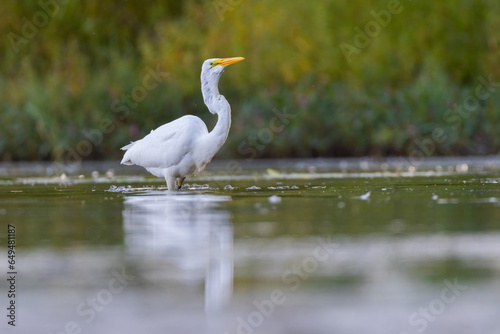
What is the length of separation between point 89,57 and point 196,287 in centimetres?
3187

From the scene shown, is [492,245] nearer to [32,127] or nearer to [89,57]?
[32,127]

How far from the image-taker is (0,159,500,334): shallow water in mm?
5211

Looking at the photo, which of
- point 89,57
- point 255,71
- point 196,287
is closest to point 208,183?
point 196,287

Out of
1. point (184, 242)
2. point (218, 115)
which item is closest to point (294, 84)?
point (218, 115)

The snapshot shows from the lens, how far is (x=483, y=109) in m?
24.9

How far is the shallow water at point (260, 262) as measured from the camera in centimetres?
521

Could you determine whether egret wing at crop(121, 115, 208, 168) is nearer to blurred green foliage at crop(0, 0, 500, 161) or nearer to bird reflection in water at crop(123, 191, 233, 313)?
bird reflection in water at crop(123, 191, 233, 313)

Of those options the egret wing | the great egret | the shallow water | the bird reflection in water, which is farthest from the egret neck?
the bird reflection in water

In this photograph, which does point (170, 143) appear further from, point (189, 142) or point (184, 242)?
point (184, 242)

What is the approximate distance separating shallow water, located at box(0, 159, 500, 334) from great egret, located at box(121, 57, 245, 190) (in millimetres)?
809

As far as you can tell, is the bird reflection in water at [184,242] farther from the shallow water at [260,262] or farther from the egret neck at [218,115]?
the egret neck at [218,115]

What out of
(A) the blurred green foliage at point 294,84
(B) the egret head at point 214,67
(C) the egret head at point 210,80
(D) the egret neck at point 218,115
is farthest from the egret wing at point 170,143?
(A) the blurred green foliage at point 294,84

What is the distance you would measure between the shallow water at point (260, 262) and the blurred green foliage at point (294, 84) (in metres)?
12.3

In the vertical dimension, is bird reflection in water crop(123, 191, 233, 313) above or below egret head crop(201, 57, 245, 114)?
below
